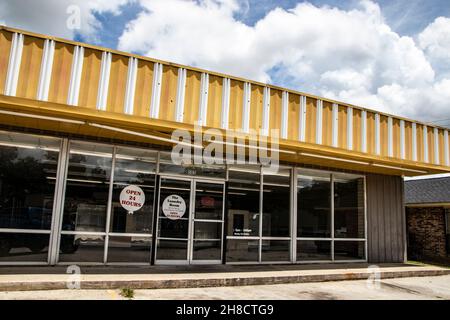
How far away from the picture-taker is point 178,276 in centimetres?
888

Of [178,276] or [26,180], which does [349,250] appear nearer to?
[178,276]

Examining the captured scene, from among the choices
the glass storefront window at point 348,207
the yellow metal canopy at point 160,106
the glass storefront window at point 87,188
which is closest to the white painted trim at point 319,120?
the yellow metal canopy at point 160,106

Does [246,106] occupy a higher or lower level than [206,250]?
higher

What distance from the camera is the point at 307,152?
36.5ft

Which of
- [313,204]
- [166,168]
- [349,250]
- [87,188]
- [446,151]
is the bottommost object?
[349,250]

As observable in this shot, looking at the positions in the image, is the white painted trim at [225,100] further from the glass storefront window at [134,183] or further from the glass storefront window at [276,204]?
the glass storefront window at [276,204]

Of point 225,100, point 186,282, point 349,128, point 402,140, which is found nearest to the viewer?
point 186,282

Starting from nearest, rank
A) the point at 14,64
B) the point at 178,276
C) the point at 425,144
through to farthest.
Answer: the point at 14,64
the point at 178,276
the point at 425,144

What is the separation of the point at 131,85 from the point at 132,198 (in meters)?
2.70

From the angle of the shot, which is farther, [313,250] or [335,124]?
[313,250]

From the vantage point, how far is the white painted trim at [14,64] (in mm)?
8633

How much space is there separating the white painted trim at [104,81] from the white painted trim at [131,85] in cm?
45

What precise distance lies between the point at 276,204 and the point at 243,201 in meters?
1.13

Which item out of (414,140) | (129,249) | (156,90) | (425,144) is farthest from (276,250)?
(425,144)
